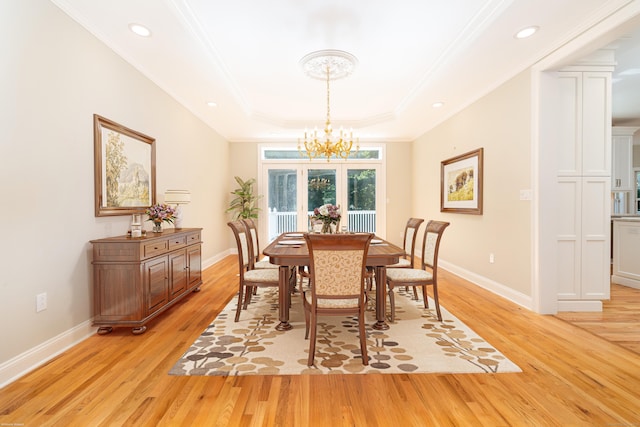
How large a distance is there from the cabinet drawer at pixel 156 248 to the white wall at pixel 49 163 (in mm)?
504

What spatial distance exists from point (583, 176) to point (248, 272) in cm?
381

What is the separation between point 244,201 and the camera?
22.9 ft

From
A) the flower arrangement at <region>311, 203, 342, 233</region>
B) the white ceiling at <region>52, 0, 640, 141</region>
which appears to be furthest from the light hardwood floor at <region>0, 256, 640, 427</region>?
the white ceiling at <region>52, 0, 640, 141</region>

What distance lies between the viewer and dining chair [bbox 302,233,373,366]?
218 centimetres

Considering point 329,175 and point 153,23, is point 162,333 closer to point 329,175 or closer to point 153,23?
point 153,23

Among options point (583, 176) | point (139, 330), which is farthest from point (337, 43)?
point (139, 330)

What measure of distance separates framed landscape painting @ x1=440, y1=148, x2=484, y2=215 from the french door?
6.78 ft

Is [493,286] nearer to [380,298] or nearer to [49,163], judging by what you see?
[380,298]

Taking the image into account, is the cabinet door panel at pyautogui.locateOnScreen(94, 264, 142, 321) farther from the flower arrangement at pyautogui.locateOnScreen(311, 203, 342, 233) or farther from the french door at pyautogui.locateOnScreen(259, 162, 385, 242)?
the french door at pyautogui.locateOnScreen(259, 162, 385, 242)

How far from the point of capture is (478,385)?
200cm

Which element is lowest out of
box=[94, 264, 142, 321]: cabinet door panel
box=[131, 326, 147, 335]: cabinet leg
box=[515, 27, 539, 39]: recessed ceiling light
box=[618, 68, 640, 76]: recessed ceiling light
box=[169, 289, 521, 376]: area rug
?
box=[169, 289, 521, 376]: area rug

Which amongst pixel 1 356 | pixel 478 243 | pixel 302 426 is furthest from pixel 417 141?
pixel 1 356

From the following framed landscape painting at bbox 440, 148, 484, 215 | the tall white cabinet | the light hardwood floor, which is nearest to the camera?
the light hardwood floor

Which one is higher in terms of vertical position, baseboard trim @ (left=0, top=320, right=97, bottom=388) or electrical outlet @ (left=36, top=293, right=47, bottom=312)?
electrical outlet @ (left=36, top=293, right=47, bottom=312)
